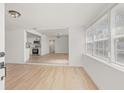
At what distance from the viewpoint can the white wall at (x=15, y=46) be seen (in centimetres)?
661

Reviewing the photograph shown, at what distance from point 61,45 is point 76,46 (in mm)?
9537

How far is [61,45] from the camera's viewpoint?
15352 mm

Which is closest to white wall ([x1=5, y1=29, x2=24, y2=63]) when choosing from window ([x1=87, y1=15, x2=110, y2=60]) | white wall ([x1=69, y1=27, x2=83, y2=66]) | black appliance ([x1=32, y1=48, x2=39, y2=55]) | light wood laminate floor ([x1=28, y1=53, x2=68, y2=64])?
light wood laminate floor ([x1=28, y1=53, x2=68, y2=64])

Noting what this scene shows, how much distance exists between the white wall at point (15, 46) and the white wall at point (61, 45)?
8.94 metres

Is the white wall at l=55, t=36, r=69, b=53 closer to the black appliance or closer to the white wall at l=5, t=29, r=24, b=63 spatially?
the black appliance

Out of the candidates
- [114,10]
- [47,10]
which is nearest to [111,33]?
[114,10]

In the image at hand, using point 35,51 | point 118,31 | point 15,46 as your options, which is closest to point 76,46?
point 118,31

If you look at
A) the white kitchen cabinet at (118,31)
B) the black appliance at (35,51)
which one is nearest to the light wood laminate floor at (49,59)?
the black appliance at (35,51)

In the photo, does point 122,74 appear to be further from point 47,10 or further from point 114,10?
point 47,10

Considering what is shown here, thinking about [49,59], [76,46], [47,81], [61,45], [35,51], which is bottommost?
[47,81]

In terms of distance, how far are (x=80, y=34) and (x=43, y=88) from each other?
3.80m

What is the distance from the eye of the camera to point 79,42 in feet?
19.2

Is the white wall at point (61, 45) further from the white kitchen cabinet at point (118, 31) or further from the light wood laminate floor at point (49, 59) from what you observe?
the white kitchen cabinet at point (118, 31)

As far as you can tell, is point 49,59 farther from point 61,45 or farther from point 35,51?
point 61,45
